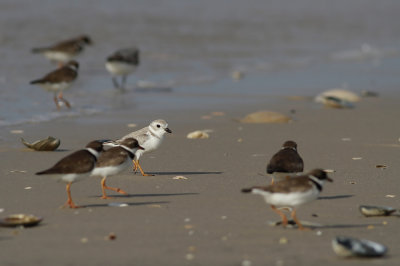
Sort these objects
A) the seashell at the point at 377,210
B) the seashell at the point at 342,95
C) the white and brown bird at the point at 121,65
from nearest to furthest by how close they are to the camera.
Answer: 1. the seashell at the point at 377,210
2. the seashell at the point at 342,95
3. the white and brown bird at the point at 121,65

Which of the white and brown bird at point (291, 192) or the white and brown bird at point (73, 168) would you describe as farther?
the white and brown bird at point (73, 168)

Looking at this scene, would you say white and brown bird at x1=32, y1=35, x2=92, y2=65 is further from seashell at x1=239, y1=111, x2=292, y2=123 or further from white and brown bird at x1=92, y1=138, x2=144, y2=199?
white and brown bird at x1=92, y1=138, x2=144, y2=199

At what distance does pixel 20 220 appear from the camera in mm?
6184

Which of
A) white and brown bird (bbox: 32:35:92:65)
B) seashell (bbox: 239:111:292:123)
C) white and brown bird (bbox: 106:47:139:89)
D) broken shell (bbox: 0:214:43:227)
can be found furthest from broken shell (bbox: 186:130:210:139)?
white and brown bird (bbox: 32:35:92:65)

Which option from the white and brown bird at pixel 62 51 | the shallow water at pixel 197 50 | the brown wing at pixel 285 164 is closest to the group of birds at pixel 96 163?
the brown wing at pixel 285 164

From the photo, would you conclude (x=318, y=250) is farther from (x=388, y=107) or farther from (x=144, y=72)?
(x=144, y=72)

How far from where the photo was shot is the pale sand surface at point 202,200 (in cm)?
555

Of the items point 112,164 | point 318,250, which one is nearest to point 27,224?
point 112,164

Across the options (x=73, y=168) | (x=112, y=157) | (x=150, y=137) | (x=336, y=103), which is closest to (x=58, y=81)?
(x=336, y=103)

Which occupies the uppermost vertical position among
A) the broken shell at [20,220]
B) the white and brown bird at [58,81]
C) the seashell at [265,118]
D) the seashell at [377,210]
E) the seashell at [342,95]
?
the white and brown bird at [58,81]

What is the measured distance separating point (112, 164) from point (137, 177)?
1312 mm

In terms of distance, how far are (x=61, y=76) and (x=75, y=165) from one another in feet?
27.4

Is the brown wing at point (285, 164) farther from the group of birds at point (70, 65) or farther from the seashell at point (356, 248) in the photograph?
the group of birds at point (70, 65)

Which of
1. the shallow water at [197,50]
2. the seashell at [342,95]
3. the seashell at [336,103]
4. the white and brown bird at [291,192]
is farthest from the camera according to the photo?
the shallow water at [197,50]
